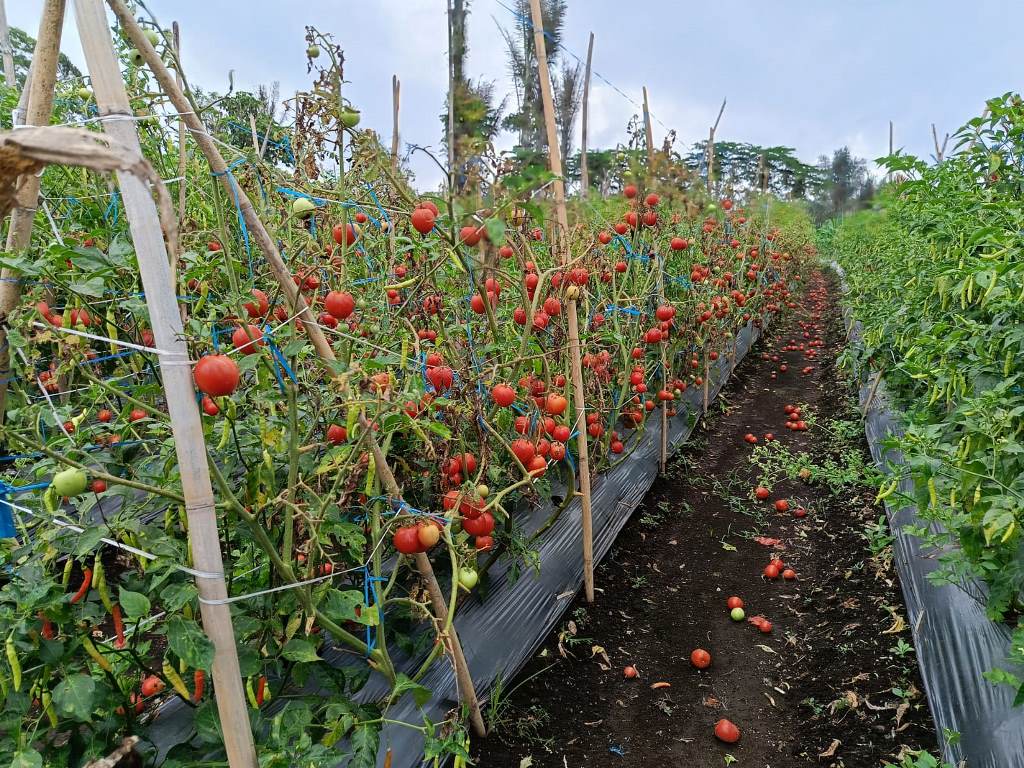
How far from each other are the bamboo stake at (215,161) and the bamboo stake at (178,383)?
1.7 inches

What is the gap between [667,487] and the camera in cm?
394

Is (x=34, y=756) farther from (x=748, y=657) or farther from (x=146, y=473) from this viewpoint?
(x=748, y=657)

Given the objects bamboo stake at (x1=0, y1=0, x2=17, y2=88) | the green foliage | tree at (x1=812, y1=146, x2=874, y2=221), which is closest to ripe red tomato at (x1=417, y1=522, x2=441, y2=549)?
the green foliage

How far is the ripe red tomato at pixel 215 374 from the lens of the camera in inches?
37.4

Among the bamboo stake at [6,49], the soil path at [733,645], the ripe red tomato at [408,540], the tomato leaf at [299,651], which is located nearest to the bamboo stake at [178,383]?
the tomato leaf at [299,651]

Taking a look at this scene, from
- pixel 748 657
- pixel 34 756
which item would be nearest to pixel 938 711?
pixel 748 657

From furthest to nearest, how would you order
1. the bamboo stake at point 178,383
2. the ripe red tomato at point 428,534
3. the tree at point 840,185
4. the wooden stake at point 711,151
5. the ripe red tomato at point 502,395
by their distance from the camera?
the tree at point 840,185, the wooden stake at point 711,151, the ripe red tomato at point 502,395, the ripe red tomato at point 428,534, the bamboo stake at point 178,383

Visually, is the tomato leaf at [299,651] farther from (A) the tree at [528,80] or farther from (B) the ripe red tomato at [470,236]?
(A) the tree at [528,80]

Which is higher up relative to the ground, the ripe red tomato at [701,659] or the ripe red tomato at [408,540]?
the ripe red tomato at [408,540]

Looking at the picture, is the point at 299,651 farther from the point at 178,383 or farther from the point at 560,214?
the point at 560,214

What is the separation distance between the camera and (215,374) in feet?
3.12

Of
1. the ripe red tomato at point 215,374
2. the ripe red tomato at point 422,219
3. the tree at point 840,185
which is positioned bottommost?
the ripe red tomato at point 215,374

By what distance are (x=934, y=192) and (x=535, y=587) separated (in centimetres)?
301

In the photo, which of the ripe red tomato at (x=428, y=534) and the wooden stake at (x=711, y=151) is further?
the wooden stake at (x=711, y=151)
